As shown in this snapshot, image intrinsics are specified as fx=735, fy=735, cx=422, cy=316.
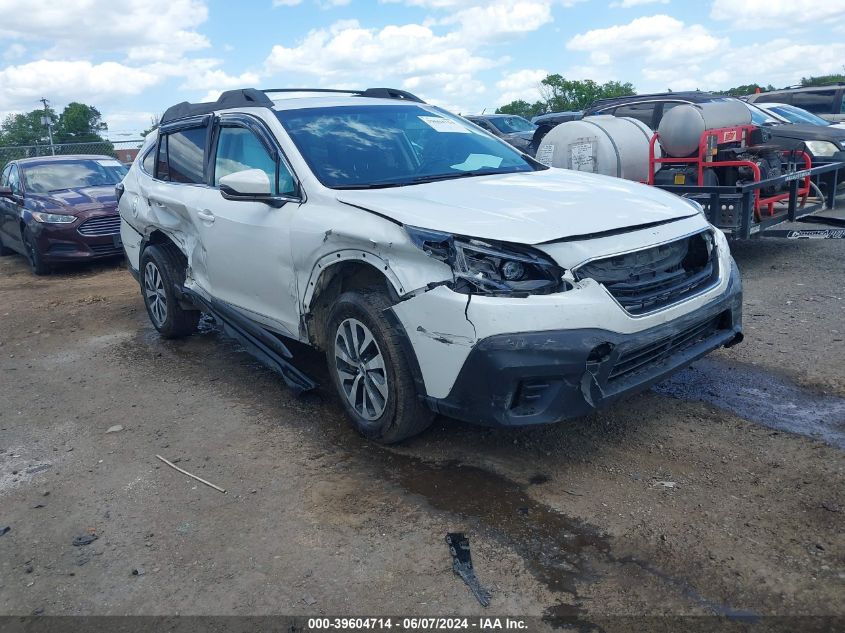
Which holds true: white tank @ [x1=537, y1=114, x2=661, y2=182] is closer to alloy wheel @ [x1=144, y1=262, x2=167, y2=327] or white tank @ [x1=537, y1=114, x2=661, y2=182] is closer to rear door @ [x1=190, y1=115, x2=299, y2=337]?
rear door @ [x1=190, y1=115, x2=299, y2=337]

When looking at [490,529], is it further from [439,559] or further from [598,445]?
[598,445]

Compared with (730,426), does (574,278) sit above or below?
above

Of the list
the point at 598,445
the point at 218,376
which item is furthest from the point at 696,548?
the point at 218,376

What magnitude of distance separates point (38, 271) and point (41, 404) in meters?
6.00

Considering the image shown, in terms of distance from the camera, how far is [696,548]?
284 cm

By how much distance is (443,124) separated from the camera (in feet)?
16.1

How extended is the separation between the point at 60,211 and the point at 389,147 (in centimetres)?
724

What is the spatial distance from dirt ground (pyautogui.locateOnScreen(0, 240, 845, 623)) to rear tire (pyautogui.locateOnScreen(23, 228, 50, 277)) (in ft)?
17.8

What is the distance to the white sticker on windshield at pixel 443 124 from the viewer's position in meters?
4.85

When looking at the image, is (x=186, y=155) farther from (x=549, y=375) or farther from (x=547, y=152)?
(x=547, y=152)

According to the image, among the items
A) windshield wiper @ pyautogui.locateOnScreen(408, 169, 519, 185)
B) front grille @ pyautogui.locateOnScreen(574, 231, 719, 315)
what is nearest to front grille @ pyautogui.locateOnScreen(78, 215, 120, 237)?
windshield wiper @ pyautogui.locateOnScreen(408, 169, 519, 185)

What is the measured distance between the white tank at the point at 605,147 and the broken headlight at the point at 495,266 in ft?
16.9

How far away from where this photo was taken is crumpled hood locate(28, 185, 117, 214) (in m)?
10.0

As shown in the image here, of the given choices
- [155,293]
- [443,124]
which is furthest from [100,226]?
[443,124]
